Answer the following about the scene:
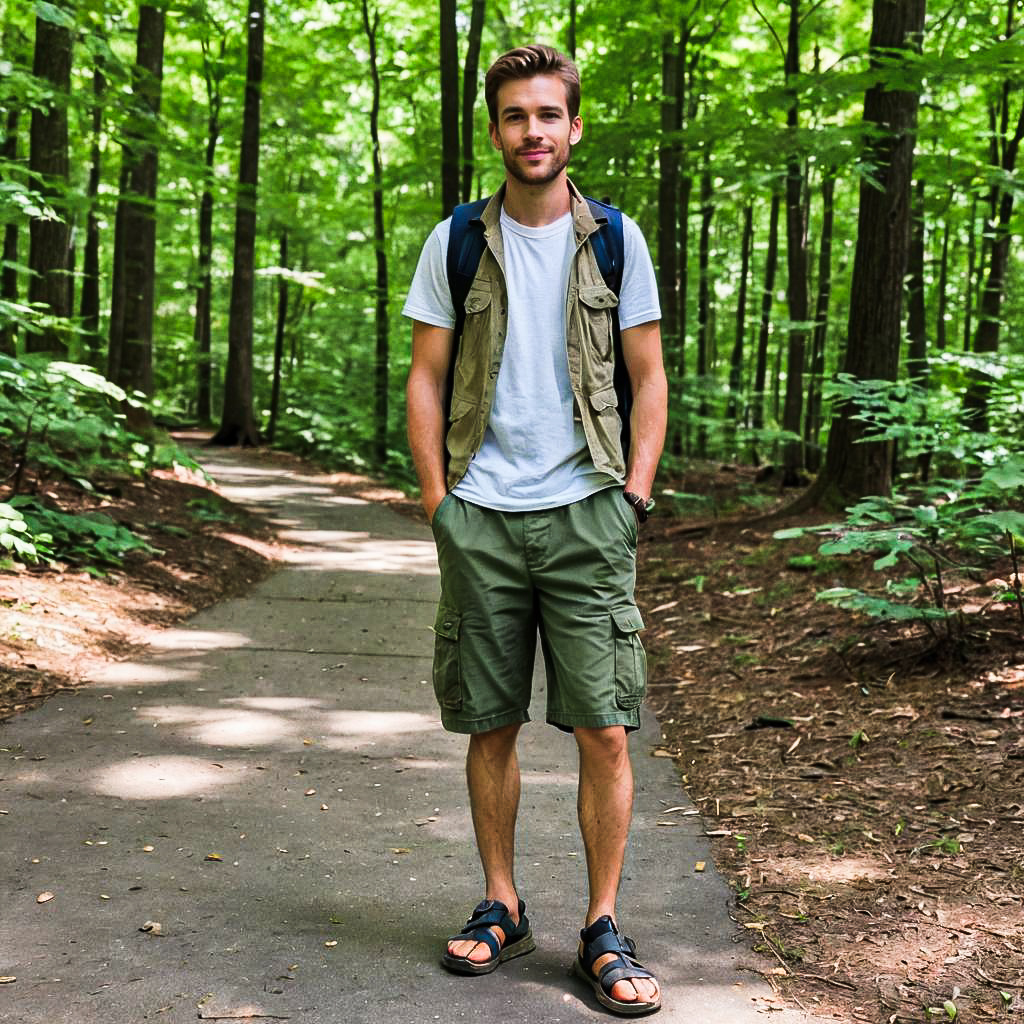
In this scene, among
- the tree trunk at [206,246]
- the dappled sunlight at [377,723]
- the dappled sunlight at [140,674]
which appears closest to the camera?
the dappled sunlight at [377,723]

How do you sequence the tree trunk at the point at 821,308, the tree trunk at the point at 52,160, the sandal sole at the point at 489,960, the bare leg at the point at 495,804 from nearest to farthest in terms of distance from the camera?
1. the sandal sole at the point at 489,960
2. the bare leg at the point at 495,804
3. the tree trunk at the point at 52,160
4. the tree trunk at the point at 821,308

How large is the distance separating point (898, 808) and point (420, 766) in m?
1.88

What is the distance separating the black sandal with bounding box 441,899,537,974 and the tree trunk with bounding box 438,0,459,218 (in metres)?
13.4

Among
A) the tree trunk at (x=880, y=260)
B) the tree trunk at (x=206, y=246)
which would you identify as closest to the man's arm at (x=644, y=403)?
the tree trunk at (x=880, y=260)

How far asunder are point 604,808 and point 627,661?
39 cm

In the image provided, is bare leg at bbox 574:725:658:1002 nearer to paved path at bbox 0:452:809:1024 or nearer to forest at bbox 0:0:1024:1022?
paved path at bbox 0:452:809:1024

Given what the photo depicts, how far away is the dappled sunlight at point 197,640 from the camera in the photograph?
253 inches

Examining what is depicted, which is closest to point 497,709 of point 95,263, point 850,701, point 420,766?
point 420,766

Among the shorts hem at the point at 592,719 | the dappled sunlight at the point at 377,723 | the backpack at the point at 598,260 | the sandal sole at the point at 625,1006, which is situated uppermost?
the backpack at the point at 598,260

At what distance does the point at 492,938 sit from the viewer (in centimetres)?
283

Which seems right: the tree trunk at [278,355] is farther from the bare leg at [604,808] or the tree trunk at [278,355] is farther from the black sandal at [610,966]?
the black sandal at [610,966]

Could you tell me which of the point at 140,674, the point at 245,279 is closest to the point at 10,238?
the point at 245,279

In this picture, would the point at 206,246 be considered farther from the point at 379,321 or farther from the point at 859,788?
the point at 859,788

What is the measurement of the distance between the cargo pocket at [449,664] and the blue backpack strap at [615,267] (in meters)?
0.65
